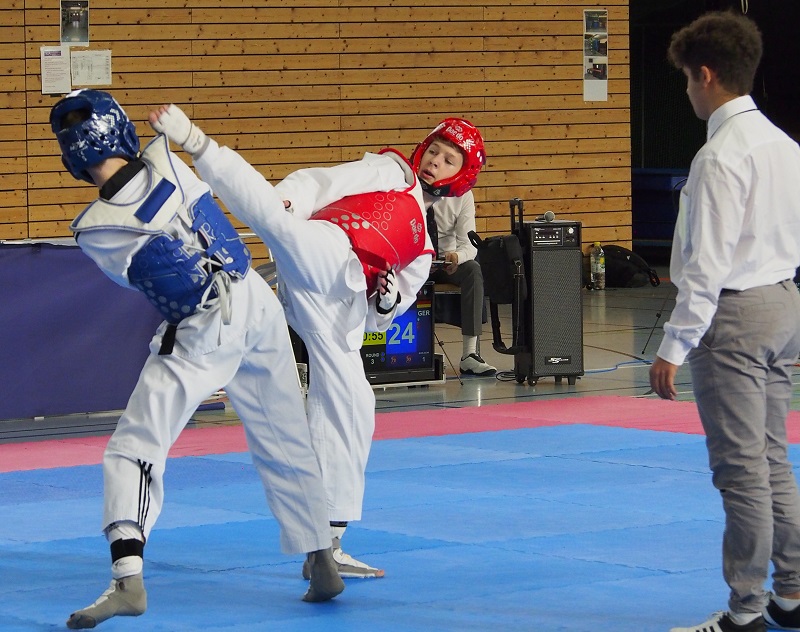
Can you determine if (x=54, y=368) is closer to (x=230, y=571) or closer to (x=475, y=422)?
(x=475, y=422)

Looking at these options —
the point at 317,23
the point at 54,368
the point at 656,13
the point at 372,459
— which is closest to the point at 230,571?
the point at 372,459

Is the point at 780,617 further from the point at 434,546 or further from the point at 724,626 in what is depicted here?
the point at 434,546

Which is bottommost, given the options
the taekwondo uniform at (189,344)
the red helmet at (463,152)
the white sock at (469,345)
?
the white sock at (469,345)

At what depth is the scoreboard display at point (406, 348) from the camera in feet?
29.9

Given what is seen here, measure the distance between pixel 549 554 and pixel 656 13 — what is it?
748 inches

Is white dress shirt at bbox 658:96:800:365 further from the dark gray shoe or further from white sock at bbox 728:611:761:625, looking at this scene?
the dark gray shoe

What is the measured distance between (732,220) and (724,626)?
3.56 feet

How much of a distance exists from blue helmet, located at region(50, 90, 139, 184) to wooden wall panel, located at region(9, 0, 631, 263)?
971 centimetres

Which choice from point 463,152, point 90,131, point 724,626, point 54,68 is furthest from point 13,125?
point 724,626

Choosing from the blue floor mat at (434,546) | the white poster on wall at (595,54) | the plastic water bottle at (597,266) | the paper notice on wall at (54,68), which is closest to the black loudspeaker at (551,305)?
the blue floor mat at (434,546)

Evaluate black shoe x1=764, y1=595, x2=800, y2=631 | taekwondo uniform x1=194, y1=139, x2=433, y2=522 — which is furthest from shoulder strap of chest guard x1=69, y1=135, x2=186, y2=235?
black shoe x1=764, y1=595, x2=800, y2=631

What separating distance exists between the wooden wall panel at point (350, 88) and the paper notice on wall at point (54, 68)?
8 cm

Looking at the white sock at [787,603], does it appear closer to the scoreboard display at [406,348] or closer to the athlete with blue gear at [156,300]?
the athlete with blue gear at [156,300]

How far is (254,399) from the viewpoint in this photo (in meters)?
3.98
